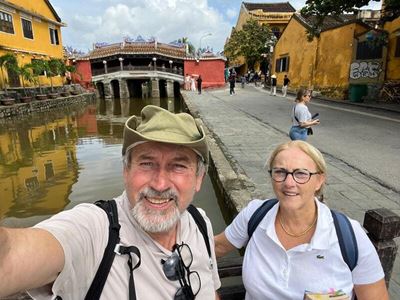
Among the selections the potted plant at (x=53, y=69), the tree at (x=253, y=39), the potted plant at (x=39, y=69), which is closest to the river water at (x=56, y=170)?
the potted plant at (x=39, y=69)

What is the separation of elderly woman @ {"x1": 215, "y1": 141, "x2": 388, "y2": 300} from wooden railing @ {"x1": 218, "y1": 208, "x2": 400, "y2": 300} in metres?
0.29

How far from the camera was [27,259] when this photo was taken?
0.91m

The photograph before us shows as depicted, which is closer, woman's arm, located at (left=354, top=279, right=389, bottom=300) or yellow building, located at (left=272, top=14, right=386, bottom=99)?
woman's arm, located at (left=354, top=279, right=389, bottom=300)

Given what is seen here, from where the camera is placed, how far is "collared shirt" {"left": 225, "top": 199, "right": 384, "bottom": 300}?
1.58m

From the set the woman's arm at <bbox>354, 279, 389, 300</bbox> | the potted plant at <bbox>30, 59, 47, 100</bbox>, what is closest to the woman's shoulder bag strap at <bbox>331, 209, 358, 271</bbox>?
the woman's arm at <bbox>354, 279, 389, 300</bbox>

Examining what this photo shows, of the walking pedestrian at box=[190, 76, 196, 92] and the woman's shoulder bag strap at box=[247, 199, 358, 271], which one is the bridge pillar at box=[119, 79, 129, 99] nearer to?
the walking pedestrian at box=[190, 76, 196, 92]

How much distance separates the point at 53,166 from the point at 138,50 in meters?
27.3

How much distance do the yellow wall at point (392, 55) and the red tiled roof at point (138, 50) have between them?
2322 centimetres

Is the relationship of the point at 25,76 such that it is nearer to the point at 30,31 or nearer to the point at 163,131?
the point at 30,31

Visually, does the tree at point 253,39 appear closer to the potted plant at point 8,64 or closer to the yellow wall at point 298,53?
the yellow wall at point 298,53

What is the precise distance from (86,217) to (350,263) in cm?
133

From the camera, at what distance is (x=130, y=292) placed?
1.18 metres

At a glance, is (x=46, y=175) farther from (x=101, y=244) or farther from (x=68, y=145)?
(x=101, y=244)

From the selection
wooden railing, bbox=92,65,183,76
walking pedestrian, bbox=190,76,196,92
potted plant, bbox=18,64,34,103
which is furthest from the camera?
wooden railing, bbox=92,65,183,76
